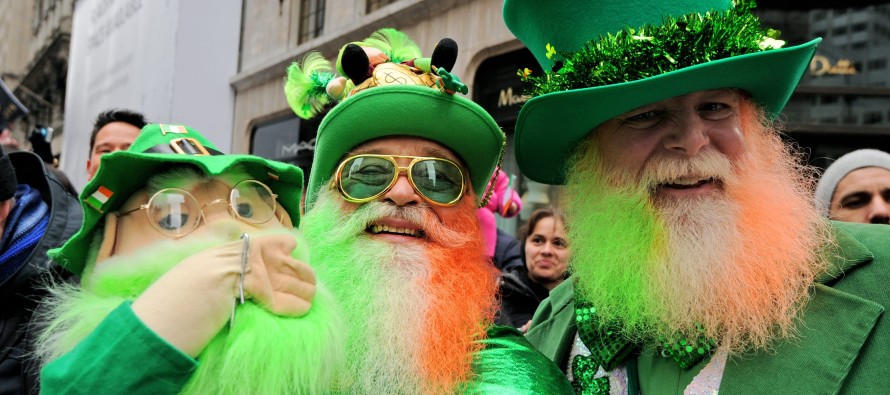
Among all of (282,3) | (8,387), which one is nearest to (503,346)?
(8,387)

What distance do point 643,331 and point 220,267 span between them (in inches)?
44.6

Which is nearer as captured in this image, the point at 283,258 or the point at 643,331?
the point at 283,258

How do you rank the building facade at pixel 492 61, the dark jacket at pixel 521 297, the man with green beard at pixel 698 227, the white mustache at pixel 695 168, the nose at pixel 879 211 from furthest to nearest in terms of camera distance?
1. the building facade at pixel 492 61
2. the dark jacket at pixel 521 297
3. the nose at pixel 879 211
4. the white mustache at pixel 695 168
5. the man with green beard at pixel 698 227

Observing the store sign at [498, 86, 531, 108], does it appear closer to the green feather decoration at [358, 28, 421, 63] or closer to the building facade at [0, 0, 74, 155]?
the green feather decoration at [358, 28, 421, 63]

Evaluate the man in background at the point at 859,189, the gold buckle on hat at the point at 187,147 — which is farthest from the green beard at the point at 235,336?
the man in background at the point at 859,189

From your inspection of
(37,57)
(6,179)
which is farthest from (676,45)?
(37,57)

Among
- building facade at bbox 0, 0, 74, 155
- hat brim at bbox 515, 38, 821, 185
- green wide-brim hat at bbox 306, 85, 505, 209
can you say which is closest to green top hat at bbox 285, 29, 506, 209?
green wide-brim hat at bbox 306, 85, 505, 209

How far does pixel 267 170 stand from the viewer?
1.58 metres

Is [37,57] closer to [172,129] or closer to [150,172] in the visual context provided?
[172,129]

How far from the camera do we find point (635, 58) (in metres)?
1.78

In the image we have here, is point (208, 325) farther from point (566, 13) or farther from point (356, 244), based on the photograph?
point (566, 13)

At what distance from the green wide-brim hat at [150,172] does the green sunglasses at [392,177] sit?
299 millimetres

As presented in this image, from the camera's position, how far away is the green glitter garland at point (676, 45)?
1.73 meters

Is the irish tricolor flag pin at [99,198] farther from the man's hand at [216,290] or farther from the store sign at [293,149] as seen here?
the store sign at [293,149]
